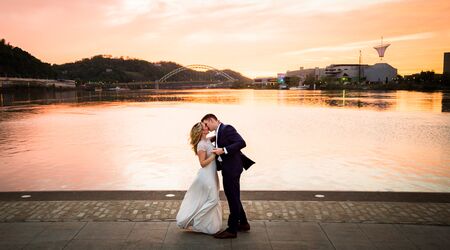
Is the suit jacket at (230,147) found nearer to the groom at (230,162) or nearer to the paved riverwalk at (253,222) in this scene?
the groom at (230,162)

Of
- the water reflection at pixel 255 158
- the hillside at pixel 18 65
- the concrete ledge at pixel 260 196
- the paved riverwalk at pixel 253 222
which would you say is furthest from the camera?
the hillside at pixel 18 65

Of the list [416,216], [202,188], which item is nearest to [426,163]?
[416,216]

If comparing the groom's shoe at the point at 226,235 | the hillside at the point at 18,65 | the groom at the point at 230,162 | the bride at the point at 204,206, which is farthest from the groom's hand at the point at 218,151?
the hillside at the point at 18,65

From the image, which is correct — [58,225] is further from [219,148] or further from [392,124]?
[392,124]

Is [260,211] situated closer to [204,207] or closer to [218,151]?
[204,207]

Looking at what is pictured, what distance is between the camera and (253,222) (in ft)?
23.2

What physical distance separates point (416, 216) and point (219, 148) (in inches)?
152

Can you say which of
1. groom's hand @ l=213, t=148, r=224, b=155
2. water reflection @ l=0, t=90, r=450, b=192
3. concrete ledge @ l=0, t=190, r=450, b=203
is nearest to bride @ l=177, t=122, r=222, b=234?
groom's hand @ l=213, t=148, r=224, b=155

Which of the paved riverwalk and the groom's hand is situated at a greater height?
the groom's hand

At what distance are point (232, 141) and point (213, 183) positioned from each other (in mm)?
783

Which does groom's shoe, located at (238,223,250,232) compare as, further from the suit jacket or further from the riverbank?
the suit jacket

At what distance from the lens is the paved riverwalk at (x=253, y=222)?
6172mm

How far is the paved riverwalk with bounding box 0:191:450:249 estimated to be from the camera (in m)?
6.17

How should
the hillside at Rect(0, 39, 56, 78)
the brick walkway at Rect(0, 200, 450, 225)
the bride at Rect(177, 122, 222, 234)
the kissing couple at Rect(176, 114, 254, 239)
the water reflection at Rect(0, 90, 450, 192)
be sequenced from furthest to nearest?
1. the hillside at Rect(0, 39, 56, 78)
2. the water reflection at Rect(0, 90, 450, 192)
3. the brick walkway at Rect(0, 200, 450, 225)
4. the bride at Rect(177, 122, 222, 234)
5. the kissing couple at Rect(176, 114, 254, 239)
